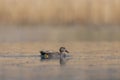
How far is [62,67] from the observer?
2980 centimetres

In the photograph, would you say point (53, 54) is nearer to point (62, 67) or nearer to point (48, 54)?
point (48, 54)

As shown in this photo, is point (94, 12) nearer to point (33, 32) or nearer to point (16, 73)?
point (33, 32)

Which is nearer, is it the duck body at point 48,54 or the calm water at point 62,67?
the calm water at point 62,67

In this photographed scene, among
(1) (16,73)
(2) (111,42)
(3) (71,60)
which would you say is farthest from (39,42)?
(1) (16,73)

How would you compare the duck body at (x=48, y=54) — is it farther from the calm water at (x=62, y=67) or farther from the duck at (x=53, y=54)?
the calm water at (x=62, y=67)

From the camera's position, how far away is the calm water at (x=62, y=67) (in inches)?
1088

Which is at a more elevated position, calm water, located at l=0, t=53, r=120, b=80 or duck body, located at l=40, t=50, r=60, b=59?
duck body, located at l=40, t=50, r=60, b=59

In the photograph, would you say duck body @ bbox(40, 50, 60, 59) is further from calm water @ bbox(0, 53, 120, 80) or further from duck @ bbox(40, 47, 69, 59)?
calm water @ bbox(0, 53, 120, 80)

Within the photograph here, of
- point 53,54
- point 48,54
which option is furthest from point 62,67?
point 53,54

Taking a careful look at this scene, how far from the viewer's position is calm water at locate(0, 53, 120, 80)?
27641mm

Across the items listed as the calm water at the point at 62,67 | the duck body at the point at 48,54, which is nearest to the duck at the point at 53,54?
the duck body at the point at 48,54

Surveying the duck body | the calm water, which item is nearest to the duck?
the duck body

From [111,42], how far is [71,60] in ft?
28.8

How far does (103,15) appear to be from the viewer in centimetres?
4944
